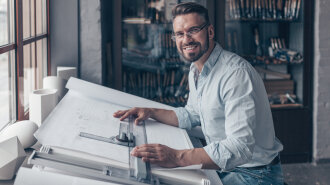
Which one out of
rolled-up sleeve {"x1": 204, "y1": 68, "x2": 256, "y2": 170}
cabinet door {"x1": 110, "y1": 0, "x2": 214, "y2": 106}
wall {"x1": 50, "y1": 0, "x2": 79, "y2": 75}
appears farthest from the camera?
cabinet door {"x1": 110, "y1": 0, "x2": 214, "y2": 106}

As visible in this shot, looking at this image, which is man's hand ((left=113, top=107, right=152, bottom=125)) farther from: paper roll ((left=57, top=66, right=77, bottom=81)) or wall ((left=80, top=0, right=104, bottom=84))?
wall ((left=80, top=0, right=104, bottom=84))

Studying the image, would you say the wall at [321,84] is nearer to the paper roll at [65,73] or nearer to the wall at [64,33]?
the wall at [64,33]

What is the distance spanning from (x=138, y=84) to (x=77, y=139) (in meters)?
2.28

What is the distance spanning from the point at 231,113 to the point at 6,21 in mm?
1063

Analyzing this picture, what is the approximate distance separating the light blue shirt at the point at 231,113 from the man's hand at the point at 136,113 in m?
0.15

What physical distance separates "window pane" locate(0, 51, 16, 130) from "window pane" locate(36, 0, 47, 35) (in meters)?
0.69

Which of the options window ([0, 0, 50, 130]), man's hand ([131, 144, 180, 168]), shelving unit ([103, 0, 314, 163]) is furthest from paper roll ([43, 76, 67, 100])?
shelving unit ([103, 0, 314, 163])

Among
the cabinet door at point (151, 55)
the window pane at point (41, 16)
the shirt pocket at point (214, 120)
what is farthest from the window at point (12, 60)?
the cabinet door at point (151, 55)

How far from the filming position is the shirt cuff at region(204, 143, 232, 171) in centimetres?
129

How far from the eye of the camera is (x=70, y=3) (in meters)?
2.70

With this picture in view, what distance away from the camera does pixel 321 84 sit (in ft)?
11.1

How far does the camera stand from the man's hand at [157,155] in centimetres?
112

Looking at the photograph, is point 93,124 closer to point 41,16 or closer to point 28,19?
point 28,19

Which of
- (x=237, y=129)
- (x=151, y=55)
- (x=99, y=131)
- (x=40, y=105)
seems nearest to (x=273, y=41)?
(x=151, y=55)
